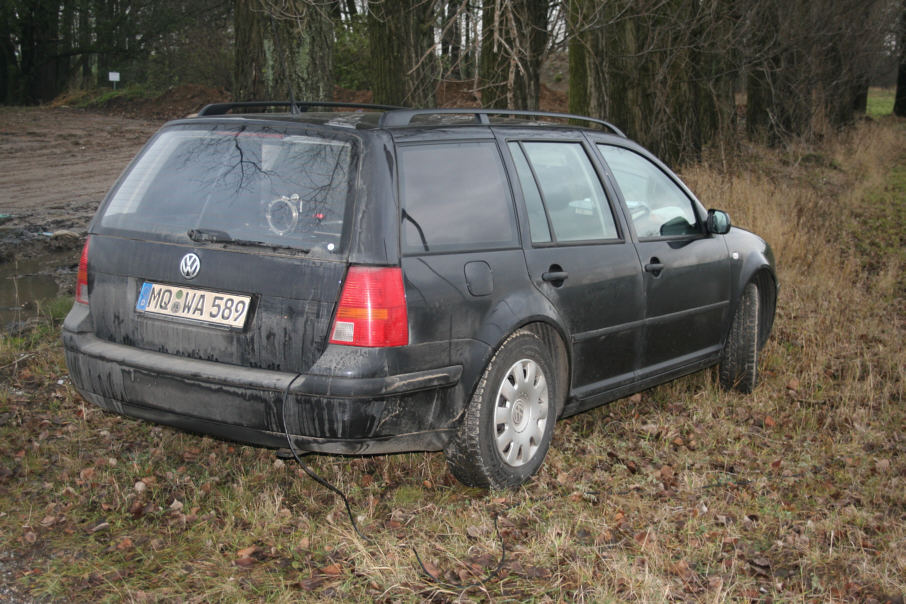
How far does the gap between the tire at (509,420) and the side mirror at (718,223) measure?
1.80 meters

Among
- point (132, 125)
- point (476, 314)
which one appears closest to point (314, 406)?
point (476, 314)

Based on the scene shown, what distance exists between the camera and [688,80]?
47.0 feet

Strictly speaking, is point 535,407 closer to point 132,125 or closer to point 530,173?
point 530,173

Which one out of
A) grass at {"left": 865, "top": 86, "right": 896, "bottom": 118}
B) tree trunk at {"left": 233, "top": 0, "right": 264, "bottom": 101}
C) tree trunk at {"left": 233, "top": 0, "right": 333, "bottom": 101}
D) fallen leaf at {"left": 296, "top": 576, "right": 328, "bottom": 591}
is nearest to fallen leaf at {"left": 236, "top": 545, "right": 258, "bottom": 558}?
fallen leaf at {"left": 296, "top": 576, "right": 328, "bottom": 591}

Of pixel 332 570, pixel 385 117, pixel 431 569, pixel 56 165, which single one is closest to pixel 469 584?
pixel 431 569

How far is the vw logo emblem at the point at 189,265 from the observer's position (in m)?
3.96

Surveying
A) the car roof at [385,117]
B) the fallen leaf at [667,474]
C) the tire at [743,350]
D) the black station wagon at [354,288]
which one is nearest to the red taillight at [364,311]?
the black station wagon at [354,288]

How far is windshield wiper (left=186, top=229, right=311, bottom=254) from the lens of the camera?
3.83 metres

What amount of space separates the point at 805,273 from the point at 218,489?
7.60 m

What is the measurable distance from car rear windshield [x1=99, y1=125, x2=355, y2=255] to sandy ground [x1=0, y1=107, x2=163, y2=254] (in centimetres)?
631

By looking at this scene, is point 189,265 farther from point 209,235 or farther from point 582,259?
point 582,259

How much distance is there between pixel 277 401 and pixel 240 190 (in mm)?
954

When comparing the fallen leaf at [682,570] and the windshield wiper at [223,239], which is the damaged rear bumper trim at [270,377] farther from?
the fallen leaf at [682,570]

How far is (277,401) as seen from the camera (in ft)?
12.3
